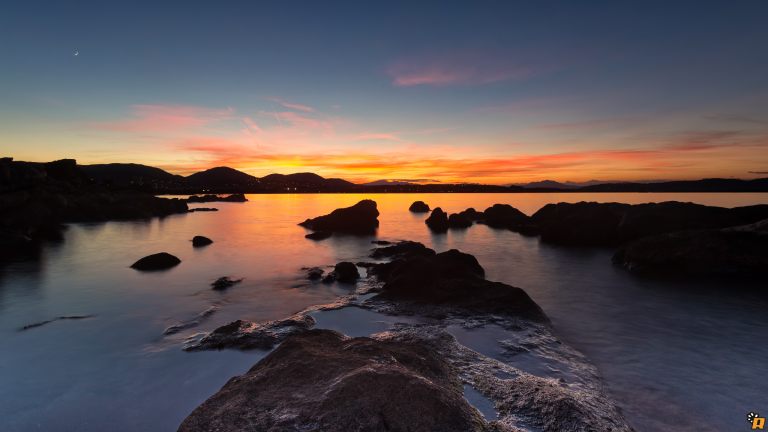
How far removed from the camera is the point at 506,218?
174 ft

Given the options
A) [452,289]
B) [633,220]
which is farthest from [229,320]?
[633,220]

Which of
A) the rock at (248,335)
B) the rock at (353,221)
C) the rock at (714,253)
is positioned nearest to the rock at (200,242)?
the rock at (353,221)

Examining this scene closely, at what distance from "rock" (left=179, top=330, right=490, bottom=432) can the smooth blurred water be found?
7.85ft

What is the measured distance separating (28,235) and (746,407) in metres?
53.5

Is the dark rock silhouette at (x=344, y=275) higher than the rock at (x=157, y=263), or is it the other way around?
the dark rock silhouette at (x=344, y=275)

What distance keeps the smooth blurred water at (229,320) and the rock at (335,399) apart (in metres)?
2.39

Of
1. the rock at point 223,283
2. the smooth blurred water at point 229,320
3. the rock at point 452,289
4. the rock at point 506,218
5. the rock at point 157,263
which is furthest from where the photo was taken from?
the rock at point 506,218

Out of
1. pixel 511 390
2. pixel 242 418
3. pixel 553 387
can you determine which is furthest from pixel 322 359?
pixel 553 387

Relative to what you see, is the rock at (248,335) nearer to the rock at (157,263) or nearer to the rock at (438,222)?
the rock at (157,263)

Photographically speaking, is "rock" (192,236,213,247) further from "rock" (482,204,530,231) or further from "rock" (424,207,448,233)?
"rock" (482,204,530,231)

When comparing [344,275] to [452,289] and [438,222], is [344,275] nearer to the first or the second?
[452,289]

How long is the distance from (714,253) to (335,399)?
76.5ft

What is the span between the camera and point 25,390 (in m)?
8.73

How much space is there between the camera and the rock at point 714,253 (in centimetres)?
1912
